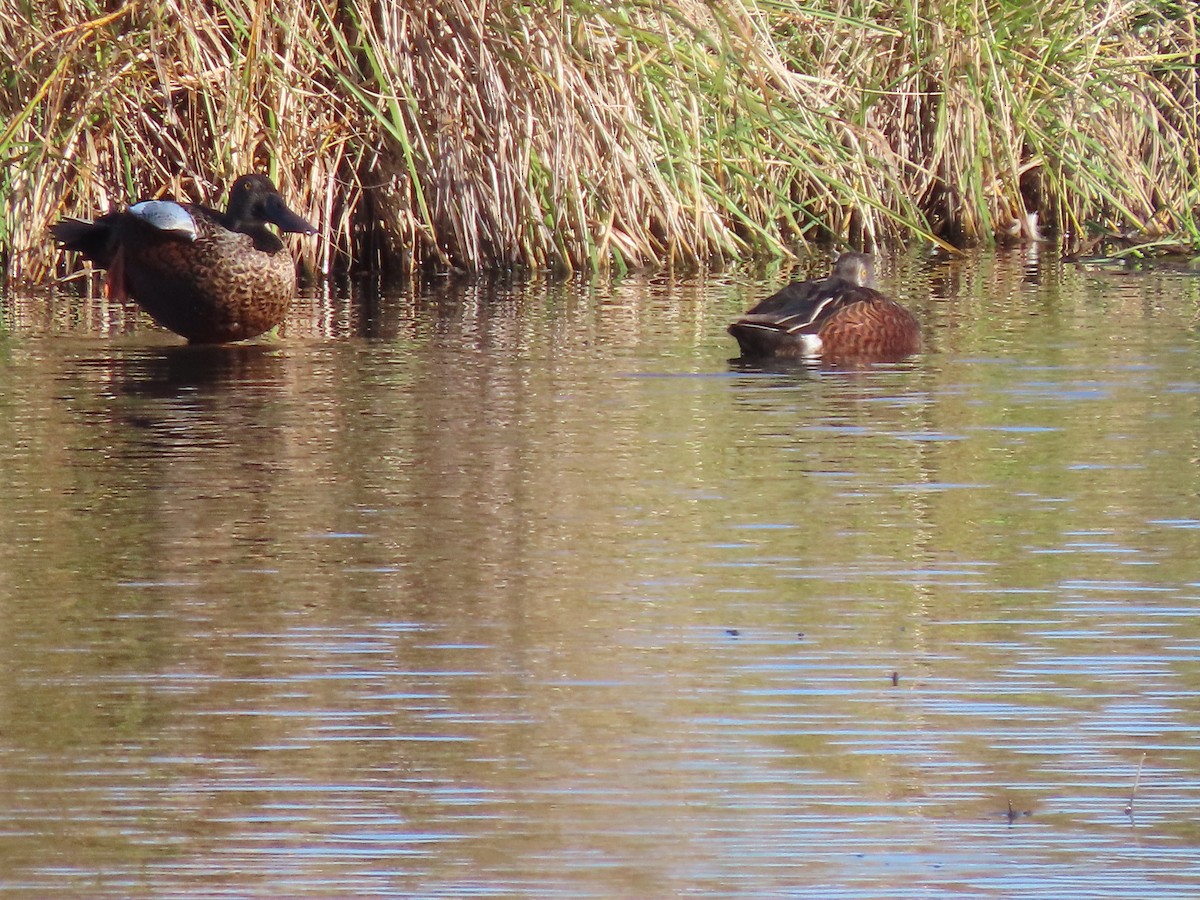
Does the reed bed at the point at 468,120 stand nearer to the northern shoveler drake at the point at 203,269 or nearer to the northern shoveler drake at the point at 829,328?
the northern shoveler drake at the point at 203,269

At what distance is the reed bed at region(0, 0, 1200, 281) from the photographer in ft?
31.9

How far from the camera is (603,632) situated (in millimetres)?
3910

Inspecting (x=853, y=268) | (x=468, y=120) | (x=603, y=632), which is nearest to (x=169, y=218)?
(x=468, y=120)

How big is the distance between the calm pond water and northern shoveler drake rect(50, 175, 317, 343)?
0.84 m

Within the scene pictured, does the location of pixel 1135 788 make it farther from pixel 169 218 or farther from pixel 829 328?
pixel 169 218

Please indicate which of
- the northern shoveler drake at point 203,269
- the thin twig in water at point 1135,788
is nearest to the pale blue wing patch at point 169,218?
the northern shoveler drake at point 203,269

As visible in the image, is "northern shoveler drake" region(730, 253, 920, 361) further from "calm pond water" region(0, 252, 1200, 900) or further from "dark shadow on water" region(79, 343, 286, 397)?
"dark shadow on water" region(79, 343, 286, 397)

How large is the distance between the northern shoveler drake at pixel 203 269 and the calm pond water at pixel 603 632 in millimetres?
839

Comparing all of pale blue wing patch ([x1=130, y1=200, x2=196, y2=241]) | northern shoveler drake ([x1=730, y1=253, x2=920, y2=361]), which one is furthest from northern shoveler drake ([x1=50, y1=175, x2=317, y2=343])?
northern shoveler drake ([x1=730, y1=253, x2=920, y2=361])

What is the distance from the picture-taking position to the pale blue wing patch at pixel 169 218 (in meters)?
7.98

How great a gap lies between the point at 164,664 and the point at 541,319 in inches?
193

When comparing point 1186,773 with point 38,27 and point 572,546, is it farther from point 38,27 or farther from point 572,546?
point 38,27

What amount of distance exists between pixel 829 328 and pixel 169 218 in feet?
7.34

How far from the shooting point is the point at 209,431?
6.11m
